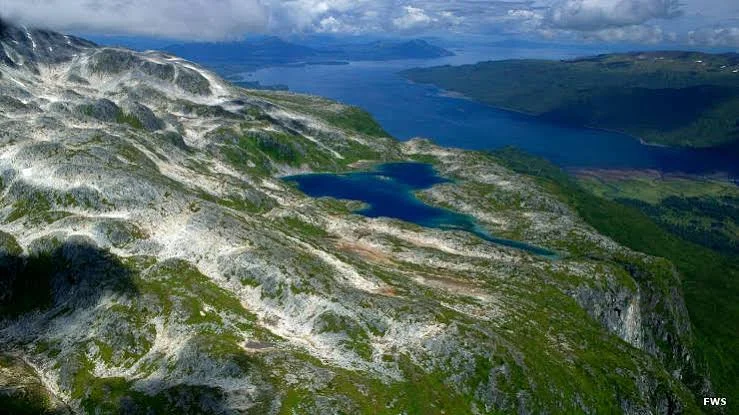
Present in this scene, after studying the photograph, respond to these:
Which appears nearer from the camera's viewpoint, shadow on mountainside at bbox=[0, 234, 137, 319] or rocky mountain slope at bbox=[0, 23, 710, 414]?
rocky mountain slope at bbox=[0, 23, 710, 414]

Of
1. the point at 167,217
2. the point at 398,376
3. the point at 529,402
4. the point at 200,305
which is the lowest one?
the point at 529,402

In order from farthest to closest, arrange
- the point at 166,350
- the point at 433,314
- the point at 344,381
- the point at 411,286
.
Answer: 1. the point at 411,286
2. the point at 433,314
3. the point at 166,350
4. the point at 344,381

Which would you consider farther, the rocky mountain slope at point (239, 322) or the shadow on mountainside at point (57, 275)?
the shadow on mountainside at point (57, 275)

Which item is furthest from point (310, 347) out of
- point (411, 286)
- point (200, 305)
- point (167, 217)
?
point (167, 217)

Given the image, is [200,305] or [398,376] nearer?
[398,376]

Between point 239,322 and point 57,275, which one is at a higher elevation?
point 57,275

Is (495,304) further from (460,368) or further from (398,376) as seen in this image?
(398,376)

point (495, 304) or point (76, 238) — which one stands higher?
point (76, 238)

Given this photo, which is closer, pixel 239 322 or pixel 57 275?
pixel 239 322
